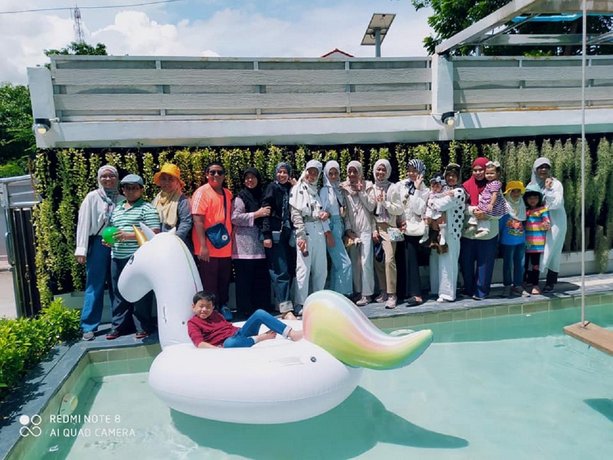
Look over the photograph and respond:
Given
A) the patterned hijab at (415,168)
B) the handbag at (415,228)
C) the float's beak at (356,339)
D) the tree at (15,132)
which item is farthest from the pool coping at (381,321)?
the tree at (15,132)

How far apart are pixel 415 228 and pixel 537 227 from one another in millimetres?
1641

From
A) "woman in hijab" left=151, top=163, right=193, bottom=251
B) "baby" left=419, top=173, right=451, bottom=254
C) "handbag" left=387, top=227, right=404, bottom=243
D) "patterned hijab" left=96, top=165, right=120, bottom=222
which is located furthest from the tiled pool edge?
"patterned hijab" left=96, top=165, right=120, bottom=222

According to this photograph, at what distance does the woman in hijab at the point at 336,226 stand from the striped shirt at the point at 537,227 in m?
2.38

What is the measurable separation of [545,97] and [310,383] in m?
6.12

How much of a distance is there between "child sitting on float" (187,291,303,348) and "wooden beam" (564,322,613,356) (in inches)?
86.6

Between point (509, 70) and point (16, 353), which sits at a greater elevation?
point (509, 70)

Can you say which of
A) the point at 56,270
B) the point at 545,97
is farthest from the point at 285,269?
the point at 545,97

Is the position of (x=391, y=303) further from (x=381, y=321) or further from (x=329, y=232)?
(x=329, y=232)

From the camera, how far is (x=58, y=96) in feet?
18.8

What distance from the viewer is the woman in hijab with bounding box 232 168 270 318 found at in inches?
209

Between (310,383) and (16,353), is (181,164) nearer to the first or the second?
(16,353)

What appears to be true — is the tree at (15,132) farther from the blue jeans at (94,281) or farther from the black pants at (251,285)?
Answer: the black pants at (251,285)

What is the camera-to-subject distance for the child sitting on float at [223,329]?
373 centimetres

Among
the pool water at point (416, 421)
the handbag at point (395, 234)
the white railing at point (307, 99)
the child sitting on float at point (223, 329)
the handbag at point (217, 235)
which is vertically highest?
the white railing at point (307, 99)
